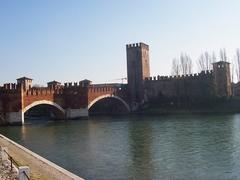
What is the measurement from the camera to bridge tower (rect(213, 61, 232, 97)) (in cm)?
5025

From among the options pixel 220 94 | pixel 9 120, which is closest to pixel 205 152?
pixel 9 120

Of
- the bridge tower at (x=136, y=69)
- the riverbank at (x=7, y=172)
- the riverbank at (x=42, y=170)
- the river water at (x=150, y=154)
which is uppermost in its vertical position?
the bridge tower at (x=136, y=69)

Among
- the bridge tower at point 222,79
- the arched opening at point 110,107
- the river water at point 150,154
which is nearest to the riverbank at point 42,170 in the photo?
the river water at point 150,154

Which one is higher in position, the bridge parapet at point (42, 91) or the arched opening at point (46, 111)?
the bridge parapet at point (42, 91)

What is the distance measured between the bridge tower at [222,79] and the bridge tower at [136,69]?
1083cm

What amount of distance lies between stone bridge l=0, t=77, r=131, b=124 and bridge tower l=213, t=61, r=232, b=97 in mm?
12931

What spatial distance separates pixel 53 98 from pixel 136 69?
736 inches

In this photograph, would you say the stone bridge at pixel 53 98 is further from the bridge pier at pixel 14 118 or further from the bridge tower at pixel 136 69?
the bridge tower at pixel 136 69

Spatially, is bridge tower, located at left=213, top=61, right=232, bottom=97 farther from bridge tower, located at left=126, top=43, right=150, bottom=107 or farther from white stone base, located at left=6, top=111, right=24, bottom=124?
white stone base, located at left=6, top=111, right=24, bottom=124

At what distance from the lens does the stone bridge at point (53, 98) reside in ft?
121

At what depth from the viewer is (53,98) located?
4153 centimetres

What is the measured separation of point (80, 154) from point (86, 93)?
28155mm

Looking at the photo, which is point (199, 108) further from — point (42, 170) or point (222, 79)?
point (42, 170)

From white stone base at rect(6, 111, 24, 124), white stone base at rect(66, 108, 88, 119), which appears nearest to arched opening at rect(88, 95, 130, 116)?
white stone base at rect(66, 108, 88, 119)
